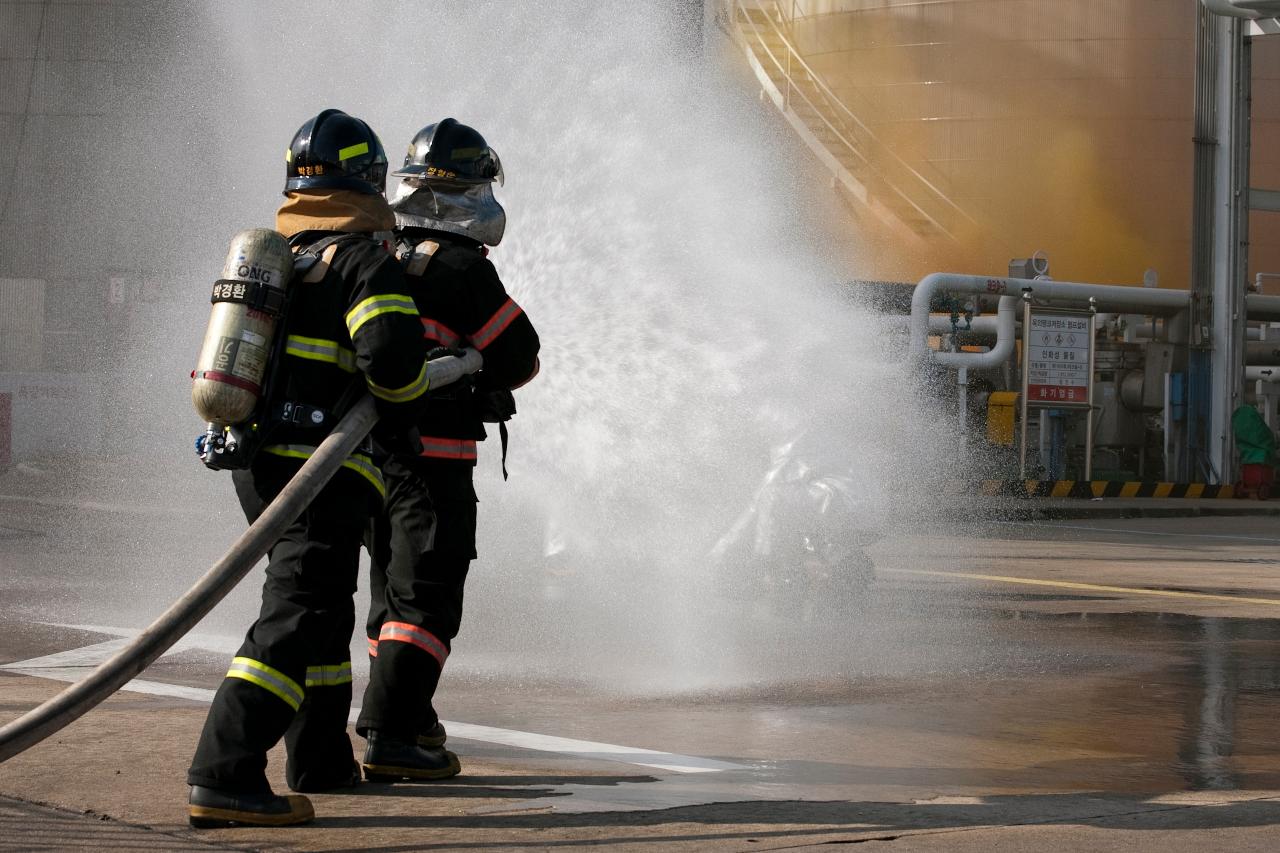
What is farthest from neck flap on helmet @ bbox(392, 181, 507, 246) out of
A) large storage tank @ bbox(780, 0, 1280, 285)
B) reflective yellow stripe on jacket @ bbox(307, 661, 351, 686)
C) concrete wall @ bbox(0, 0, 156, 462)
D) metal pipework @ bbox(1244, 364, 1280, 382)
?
large storage tank @ bbox(780, 0, 1280, 285)

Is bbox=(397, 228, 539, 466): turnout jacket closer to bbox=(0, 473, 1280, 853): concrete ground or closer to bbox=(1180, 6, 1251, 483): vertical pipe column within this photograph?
bbox=(0, 473, 1280, 853): concrete ground

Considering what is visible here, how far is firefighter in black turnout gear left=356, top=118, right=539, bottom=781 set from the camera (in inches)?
187

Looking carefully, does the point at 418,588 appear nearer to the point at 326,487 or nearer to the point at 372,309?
the point at 326,487

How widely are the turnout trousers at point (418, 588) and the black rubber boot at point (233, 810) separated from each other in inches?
25.4

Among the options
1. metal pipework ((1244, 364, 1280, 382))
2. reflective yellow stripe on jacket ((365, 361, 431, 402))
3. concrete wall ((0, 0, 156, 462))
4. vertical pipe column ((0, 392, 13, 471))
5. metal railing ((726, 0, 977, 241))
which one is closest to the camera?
reflective yellow stripe on jacket ((365, 361, 431, 402))

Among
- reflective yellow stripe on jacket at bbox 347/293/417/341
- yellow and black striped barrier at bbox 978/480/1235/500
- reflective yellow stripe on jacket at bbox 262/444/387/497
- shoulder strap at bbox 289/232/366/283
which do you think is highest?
shoulder strap at bbox 289/232/366/283

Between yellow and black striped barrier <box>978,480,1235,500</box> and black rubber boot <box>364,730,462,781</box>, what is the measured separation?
17195 millimetres

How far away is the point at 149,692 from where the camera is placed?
6281 mm

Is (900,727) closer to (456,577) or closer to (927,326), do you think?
(456,577)

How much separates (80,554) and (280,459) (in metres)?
8.04

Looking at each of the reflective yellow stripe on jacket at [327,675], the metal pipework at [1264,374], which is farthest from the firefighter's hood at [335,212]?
the metal pipework at [1264,374]

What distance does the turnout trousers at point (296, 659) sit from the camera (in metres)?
4.18

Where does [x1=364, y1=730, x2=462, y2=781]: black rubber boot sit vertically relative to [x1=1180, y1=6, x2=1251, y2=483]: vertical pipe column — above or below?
below

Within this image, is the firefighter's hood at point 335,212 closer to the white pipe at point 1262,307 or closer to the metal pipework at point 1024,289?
the metal pipework at point 1024,289
